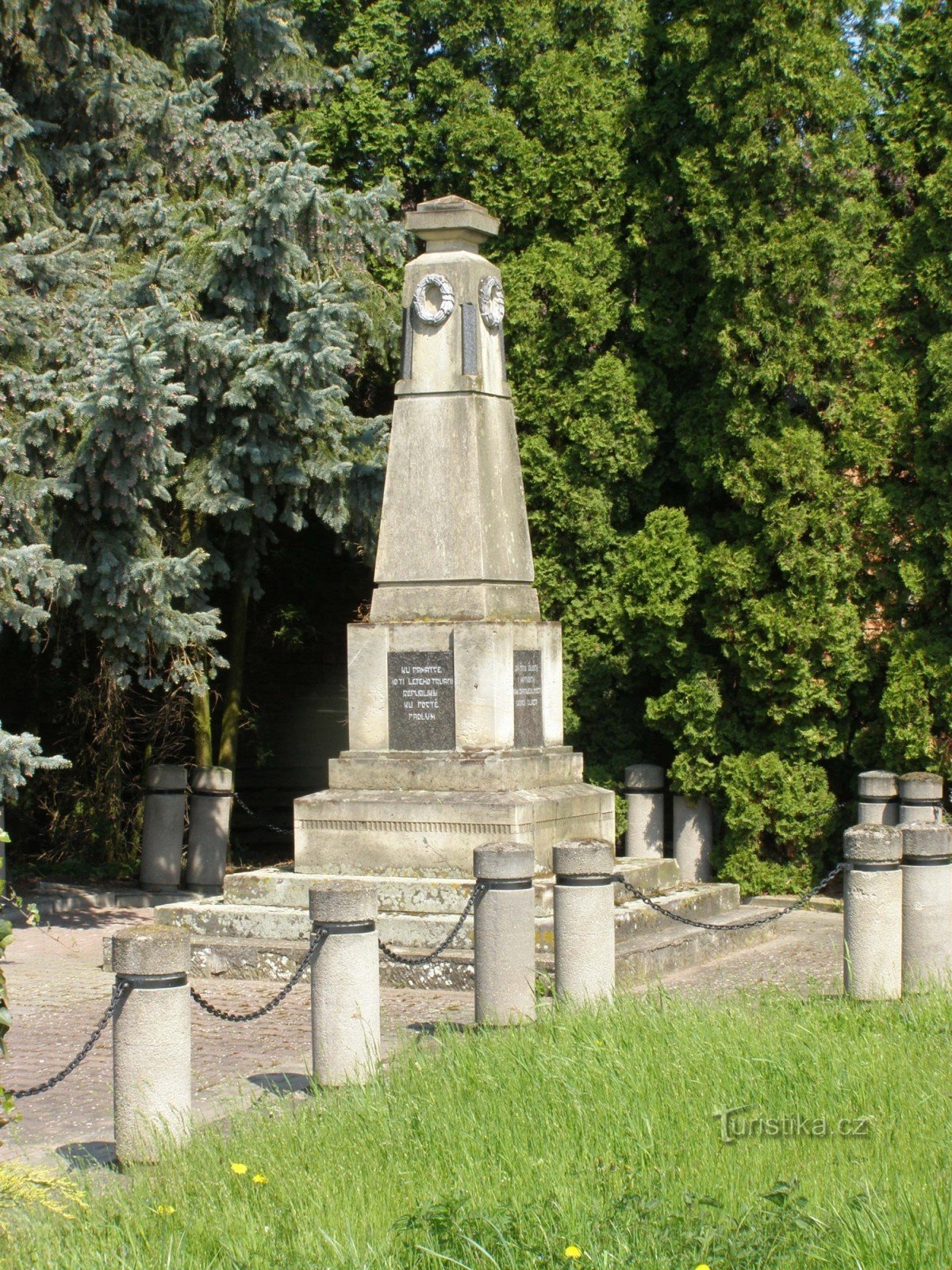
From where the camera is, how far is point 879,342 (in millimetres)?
12969

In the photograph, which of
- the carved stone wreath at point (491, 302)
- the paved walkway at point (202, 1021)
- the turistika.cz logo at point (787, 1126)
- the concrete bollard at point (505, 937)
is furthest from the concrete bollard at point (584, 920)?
the carved stone wreath at point (491, 302)

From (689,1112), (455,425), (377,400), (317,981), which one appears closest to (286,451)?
(455,425)

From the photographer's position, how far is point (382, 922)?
973 cm

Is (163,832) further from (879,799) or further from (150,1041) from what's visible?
(150,1041)

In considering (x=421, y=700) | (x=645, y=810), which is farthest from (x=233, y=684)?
(x=421, y=700)

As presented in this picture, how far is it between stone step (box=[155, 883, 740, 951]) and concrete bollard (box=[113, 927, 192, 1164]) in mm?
3892

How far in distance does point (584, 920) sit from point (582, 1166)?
8.00 ft

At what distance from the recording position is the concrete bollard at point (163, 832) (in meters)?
13.3

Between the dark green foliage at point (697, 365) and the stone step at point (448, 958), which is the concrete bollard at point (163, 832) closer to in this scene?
the stone step at point (448, 958)

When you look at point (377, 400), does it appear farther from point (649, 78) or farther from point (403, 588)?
point (403, 588)

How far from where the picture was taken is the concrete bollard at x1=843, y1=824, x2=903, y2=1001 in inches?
307

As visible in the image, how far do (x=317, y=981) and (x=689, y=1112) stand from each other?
1.75 meters

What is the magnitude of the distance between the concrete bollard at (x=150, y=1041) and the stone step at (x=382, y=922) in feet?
12.8

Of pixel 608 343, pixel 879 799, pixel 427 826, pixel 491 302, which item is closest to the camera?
pixel 427 826
